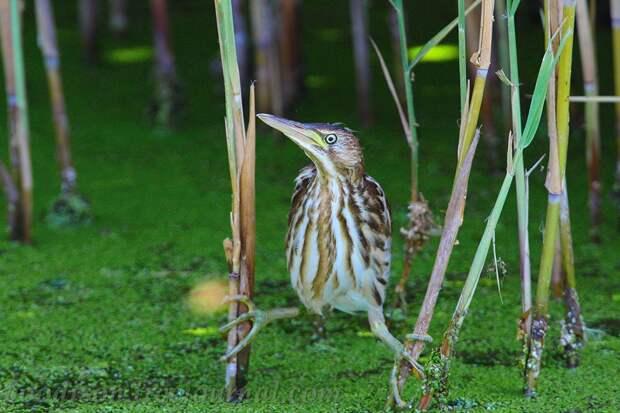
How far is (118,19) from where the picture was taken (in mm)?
5875

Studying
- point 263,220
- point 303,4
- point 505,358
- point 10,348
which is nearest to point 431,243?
point 263,220

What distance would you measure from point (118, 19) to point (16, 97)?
272cm

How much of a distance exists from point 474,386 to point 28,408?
1.05 meters

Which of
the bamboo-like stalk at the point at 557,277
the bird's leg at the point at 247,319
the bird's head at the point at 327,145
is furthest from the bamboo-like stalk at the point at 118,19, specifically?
the bird's leg at the point at 247,319

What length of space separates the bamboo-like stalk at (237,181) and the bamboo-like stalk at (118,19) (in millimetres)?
3801

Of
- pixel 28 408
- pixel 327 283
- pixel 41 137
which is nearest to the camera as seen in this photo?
pixel 28 408

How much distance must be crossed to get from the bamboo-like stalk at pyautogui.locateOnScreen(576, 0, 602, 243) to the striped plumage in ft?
2.29

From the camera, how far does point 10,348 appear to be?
2.82 meters

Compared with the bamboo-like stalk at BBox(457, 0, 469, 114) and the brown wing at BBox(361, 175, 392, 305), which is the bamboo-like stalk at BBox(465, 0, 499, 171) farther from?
the bamboo-like stalk at BBox(457, 0, 469, 114)

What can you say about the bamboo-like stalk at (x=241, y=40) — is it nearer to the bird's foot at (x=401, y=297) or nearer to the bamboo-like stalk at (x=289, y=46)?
the bamboo-like stalk at (x=289, y=46)

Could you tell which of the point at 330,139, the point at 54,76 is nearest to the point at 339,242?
the point at 330,139

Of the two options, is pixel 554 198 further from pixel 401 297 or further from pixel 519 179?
pixel 401 297

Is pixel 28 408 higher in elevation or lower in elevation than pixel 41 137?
lower

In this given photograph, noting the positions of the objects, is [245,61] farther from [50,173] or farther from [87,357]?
[87,357]
